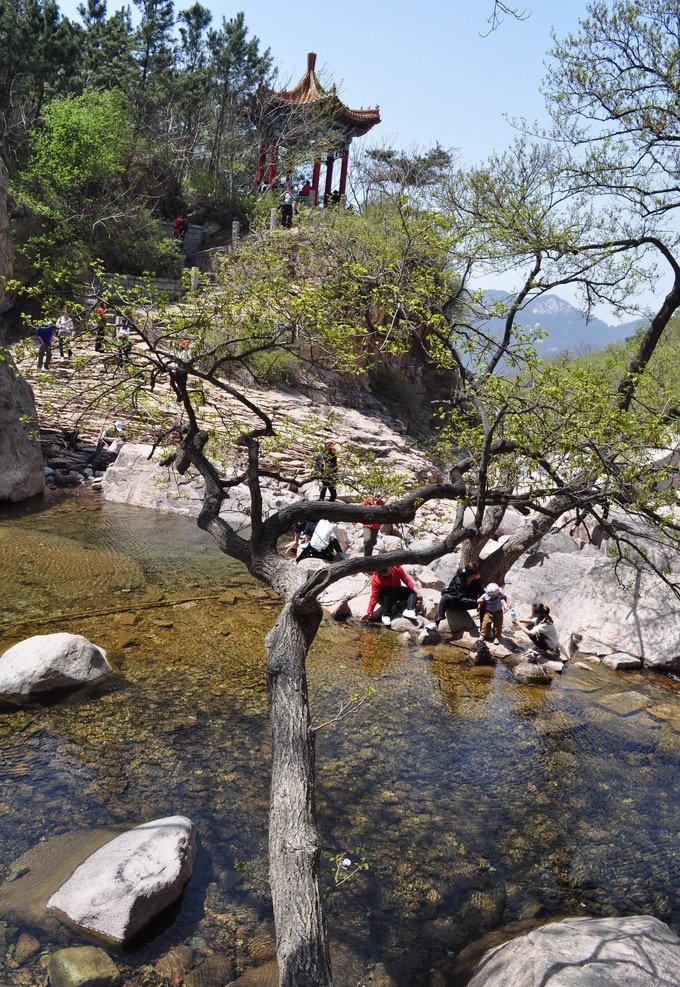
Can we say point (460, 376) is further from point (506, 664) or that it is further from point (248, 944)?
point (248, 944)

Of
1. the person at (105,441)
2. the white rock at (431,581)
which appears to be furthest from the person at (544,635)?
the person at (105,441)

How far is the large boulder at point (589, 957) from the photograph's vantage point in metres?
4.25

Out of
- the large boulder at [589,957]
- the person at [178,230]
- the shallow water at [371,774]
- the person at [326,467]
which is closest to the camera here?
the large boulder at [589,957]

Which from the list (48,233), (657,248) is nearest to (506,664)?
(657,248)

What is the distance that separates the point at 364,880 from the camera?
606 cm

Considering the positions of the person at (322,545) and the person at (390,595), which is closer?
the person at (390,595)

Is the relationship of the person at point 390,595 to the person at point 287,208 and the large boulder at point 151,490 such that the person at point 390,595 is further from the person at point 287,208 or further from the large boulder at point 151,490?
the person at point 287,208

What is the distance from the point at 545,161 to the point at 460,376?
3999mm

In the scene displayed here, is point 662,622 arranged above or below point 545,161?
below

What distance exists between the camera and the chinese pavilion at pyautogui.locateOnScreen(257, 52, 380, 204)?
34906 millimetres

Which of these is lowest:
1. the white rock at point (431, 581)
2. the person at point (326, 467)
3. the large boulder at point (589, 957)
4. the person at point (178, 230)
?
the white rock at point (431, 581)

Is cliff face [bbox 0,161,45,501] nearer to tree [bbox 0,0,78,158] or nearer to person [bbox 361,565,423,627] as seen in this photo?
person [bbox 361,565,423,627]

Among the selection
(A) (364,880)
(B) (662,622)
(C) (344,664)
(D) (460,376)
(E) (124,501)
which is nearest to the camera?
(A) (364,880)

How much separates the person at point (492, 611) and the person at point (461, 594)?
7.8 inches
